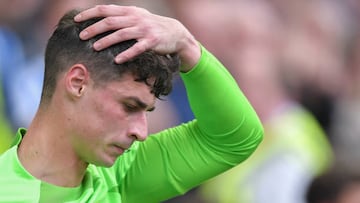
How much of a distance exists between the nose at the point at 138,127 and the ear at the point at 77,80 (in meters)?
0.15

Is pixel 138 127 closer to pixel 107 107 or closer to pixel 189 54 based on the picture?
pixel 107 107

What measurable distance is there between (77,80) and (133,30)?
7.7 inches

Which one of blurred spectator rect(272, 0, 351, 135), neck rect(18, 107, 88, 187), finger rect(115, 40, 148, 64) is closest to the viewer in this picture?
finger rect(115, 40, 148, 64)

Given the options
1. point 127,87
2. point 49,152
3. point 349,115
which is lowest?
point 349,115

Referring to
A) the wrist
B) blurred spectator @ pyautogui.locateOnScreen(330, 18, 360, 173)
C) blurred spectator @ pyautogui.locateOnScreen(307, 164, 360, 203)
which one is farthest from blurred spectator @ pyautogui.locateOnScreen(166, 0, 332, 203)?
the wrist

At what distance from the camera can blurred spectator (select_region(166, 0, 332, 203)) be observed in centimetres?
507

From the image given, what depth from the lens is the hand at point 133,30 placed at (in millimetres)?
2625

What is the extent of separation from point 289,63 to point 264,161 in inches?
42.2

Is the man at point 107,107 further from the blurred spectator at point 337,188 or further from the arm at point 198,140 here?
the blurred spectator at point 337,188

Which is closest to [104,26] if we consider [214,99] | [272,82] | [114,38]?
[114,38]

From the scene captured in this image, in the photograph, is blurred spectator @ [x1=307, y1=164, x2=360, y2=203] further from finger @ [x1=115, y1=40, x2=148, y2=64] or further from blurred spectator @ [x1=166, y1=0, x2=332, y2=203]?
finger @ [x1=115, y1=40, x2=148, y2=64]

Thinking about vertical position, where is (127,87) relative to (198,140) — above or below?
above

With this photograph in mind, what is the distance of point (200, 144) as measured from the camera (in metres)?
2.96

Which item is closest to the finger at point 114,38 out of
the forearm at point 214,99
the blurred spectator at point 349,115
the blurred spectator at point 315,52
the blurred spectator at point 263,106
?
the forearm at point 214,99
